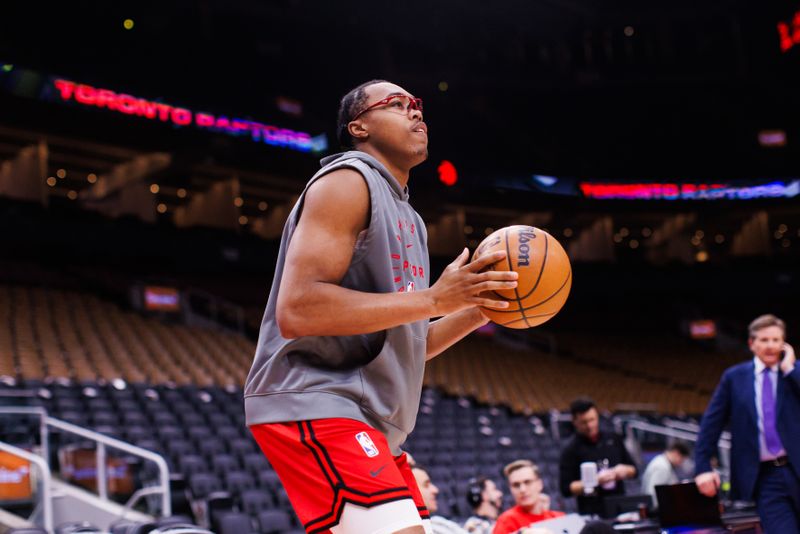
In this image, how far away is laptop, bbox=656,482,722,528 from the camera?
4426mm

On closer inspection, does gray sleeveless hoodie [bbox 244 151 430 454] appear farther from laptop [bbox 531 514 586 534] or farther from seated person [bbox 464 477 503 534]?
seated person [bbox 464 477 503 534]

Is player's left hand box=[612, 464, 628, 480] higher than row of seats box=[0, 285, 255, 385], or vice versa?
row of seats box=[0, 285, 255, 385]

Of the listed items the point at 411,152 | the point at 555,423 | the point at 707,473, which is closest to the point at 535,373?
the point at 555,423

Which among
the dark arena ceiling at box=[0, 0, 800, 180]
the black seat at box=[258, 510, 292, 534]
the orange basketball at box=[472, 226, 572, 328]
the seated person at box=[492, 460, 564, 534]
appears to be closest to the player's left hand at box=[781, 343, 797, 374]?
the seated person at box=[492, 460, 564, 534]

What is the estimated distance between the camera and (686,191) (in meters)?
27.0

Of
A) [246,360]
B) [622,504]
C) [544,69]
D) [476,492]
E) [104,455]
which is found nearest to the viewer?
[622,504]

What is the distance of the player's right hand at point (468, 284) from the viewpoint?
181 centimetres

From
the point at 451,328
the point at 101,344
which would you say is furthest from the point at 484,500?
the point at 101,344

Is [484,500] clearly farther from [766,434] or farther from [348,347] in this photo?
[348,347]

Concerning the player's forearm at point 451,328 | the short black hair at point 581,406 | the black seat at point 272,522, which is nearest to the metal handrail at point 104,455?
the black seat at point 272,522

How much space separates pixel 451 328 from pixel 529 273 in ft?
1.59

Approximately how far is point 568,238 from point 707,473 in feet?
86.3

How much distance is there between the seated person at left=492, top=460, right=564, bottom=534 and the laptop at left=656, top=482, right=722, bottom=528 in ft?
2.51

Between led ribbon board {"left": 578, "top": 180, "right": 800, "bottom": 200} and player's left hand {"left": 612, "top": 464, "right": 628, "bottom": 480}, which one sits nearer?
player's left hand {"left": 612, "top": 464, "right": 628, "bottom": 480}
